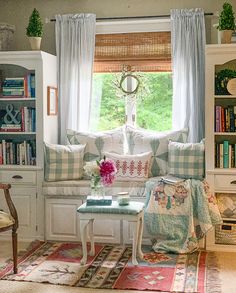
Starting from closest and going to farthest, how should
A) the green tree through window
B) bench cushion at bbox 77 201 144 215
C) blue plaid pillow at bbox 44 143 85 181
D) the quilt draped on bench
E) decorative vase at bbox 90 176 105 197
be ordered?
bench cushion at bbox 77 201 144 215 < decorative vase at bbox 90 176 105 197 < the quilt draped on bench < blue plaid pillow at bbox 44 143 85 181 < the green tree through window

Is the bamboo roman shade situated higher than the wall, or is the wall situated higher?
the wall

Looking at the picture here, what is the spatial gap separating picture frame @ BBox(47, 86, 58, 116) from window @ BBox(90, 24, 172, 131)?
405 mm

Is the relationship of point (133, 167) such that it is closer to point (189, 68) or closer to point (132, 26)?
point (189, 68)

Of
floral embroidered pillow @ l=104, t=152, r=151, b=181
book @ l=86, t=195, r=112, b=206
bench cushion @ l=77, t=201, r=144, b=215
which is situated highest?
floral embroidered pillow @ l=104, t=152, r=151, b=181

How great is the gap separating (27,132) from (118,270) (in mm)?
1804

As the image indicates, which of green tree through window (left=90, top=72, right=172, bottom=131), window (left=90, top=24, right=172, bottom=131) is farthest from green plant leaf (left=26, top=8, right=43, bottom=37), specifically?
Answer: green tree through window (left=90, top=72, right=172, bottom=131)

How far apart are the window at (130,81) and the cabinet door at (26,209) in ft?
3.30

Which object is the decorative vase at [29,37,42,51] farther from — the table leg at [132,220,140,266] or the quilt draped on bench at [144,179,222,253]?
the table leg at [132,220,140,266]

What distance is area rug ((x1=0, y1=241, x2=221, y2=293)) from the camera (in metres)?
3.89

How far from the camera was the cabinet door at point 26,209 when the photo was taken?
5.15 metres

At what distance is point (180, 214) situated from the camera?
15.1ft

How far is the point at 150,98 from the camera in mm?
5570

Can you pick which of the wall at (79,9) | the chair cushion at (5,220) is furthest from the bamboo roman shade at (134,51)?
the chair cushion at (5,220)

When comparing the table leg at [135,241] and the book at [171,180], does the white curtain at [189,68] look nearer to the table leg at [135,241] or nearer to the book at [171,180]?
the book at [171,180]
